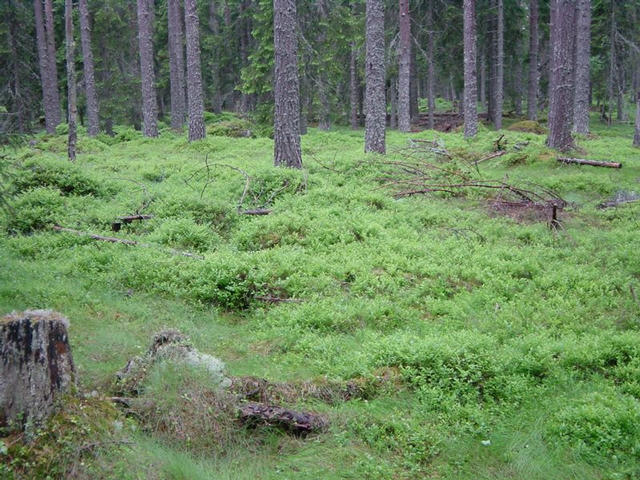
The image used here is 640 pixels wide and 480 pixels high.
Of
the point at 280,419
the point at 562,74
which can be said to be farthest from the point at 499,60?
the point at 280,419

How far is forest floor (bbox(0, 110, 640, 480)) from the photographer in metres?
4.61

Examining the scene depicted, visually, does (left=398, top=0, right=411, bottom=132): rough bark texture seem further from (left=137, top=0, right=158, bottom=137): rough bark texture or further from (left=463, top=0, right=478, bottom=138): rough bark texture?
(left=137, top=0, right=158, bottom=137): rough bark texture

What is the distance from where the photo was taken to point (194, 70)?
21500 mm

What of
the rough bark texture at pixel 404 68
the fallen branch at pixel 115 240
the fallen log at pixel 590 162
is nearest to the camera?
the fallen branch at pixel 115 240

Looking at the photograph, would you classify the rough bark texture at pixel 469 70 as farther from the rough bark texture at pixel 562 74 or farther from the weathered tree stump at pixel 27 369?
the weathered tree stump at pixel 27 369

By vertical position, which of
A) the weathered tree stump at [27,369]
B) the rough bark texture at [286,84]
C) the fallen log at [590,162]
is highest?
the rough bark texture at [286,84]

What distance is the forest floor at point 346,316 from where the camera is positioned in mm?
4609

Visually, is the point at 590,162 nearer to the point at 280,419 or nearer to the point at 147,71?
the point at 280,419

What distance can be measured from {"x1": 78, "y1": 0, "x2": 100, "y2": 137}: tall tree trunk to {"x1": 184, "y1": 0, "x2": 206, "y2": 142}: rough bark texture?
269 inches

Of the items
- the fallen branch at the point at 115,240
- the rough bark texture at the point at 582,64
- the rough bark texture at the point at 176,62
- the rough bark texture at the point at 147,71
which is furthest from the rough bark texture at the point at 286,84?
the rough bark texture at the point at 176,62

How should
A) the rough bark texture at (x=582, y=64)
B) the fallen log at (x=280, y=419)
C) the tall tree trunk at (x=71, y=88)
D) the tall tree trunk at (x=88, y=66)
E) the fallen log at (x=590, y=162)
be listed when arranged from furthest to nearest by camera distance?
the tall tree trunk at (x=88, y=66)
the rough bark texture at (x=582, y=64)
the tall tree trunk at (x=71, y=88)
the fallen log at (x=590, y=162)
the fallen log at (x=280, y=419)

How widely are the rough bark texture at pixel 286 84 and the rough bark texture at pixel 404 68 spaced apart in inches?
474

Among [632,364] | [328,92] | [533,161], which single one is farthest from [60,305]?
[328,92]

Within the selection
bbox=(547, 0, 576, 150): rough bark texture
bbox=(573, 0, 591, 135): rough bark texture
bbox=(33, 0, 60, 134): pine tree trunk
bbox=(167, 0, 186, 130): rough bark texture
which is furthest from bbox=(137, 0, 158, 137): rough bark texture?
bbox=(573, 0, 591, 135): rough bark texture
